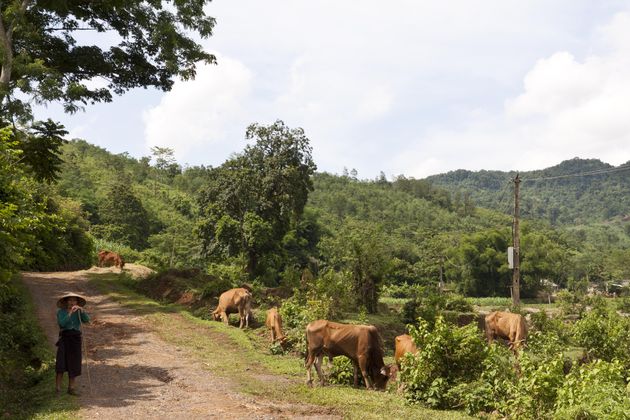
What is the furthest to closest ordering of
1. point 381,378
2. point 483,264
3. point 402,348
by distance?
1. point 483,264
2. point 402,348
3. point 381,378

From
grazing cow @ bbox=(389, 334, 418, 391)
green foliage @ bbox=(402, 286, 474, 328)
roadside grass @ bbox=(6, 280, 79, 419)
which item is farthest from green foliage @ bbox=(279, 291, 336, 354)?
roadside grass @ bbox=(6, 280, 79, 419)

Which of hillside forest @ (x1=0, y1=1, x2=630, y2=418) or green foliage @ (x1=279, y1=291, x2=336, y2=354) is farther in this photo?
green foliage @ (x1=279, y1=291, x2=336, y2=354)

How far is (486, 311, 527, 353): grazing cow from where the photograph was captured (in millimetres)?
20484

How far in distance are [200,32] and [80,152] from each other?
10386 centimetres

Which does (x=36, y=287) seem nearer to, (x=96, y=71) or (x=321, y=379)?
(x=96, y=71)

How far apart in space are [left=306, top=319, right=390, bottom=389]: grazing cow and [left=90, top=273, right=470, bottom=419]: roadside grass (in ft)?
2.22

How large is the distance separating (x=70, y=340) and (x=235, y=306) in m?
9.10

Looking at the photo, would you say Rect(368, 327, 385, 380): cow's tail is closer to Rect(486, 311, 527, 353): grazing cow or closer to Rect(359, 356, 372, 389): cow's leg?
Rect(359, 356, 372, 389): cow's leg

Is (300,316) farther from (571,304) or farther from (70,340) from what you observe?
(571,304)

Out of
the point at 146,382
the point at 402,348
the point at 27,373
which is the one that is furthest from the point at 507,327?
the point at 27,373

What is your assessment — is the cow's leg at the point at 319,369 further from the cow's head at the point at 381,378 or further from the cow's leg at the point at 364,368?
the cow's head at the point at 381,378

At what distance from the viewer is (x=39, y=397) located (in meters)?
10.5

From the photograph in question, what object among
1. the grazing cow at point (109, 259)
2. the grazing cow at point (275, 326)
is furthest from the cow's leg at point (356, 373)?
the grazing cow at point (109, 259)

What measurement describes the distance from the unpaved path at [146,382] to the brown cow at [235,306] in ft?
9.10
